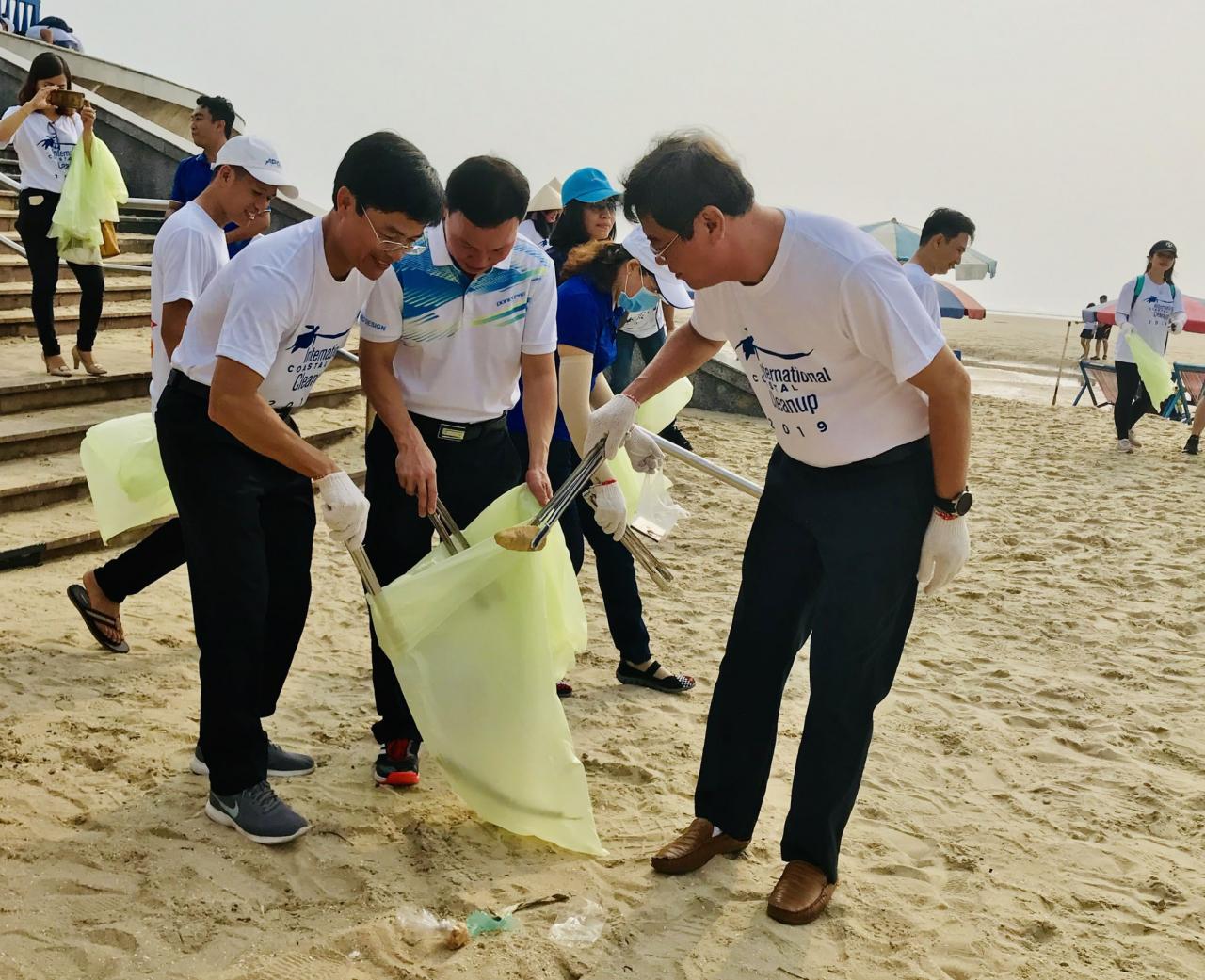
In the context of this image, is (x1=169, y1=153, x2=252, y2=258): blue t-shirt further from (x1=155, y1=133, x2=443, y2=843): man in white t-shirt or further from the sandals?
(x1=155, y1=133, x2=443, y2=843): man in white t-shirt

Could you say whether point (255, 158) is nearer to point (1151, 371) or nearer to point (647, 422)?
point (647, 422)

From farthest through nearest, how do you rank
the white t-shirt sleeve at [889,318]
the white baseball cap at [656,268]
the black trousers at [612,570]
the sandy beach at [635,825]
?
the black trousers at [612,570], the white baseball cap at [656,268], the sandy beach at [635,825], the white t-shirt sleeve at [889,318]

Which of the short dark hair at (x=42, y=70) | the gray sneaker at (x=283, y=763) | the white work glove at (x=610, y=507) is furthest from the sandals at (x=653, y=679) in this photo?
the short dark hair at (x=42, y=70)

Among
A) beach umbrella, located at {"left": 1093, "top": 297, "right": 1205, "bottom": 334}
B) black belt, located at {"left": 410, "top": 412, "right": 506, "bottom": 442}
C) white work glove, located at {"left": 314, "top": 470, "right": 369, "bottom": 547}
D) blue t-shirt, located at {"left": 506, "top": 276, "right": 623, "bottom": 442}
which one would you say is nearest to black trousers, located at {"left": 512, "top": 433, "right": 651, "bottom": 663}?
blue t-shirt, located at {"left": 506, "top": 276, "right": 623, "bottom": 442}

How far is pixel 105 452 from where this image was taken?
13.3 ft

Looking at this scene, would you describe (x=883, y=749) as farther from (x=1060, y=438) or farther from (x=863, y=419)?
(x=1060, y=438)

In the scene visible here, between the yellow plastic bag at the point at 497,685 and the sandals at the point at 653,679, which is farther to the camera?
the sandals at the point at 653,679

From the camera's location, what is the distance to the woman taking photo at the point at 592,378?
359 cm

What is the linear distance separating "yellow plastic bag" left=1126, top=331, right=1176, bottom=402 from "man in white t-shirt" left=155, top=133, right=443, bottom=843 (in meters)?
8.32

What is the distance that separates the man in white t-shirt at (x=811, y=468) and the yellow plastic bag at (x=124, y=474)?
174cm

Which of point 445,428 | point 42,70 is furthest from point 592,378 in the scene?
point 42,70

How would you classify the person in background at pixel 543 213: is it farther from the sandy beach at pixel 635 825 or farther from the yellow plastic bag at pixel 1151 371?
the yellow plastic bag at pixel 1151 371

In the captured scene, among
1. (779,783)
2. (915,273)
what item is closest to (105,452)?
(779,783)

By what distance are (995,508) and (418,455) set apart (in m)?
5.51
